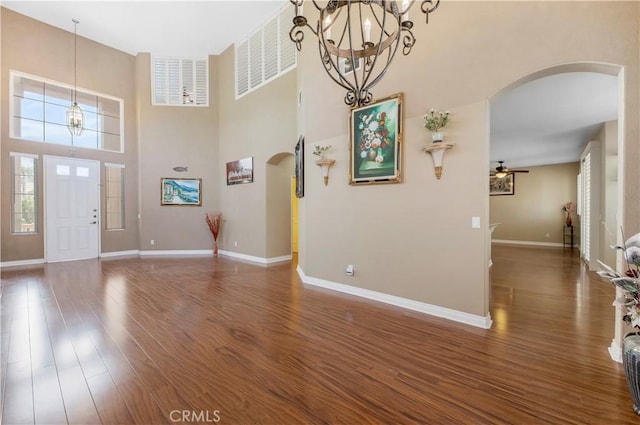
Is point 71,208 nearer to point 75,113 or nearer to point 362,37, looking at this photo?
point 75,113

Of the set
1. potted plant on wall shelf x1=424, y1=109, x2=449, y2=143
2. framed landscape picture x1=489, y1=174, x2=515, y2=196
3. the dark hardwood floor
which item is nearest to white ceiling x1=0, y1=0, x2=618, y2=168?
potted plant on wall shelf x1=424, y1=109, x2=449, y2=143

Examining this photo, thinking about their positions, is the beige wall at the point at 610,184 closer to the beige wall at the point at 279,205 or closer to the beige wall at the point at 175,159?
the beige wall at the point at 279,205

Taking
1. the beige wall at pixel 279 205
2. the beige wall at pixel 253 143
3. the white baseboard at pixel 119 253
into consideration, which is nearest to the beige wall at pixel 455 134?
the beige wall at pixel 253 143

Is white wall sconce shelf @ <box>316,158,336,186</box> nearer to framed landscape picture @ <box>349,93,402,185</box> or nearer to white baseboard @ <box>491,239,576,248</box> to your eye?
framed landscape picture @ <box>349,93,402,185</box>

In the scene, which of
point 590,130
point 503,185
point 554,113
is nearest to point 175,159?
point 554,113

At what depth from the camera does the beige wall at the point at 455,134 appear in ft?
7.75

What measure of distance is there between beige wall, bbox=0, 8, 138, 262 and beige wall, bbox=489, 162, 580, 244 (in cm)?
1191

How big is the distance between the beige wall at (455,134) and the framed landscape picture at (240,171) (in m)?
3.15

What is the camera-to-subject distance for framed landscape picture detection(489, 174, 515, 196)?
32.8 feet

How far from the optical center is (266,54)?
642 cm

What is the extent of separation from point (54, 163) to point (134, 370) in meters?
6.62

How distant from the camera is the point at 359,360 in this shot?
2316 millimetres

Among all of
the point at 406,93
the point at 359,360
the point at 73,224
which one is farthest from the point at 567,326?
the point at 73,224

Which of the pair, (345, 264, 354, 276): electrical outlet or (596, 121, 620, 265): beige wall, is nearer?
(345, 264, 354, 276): electrical outlet
